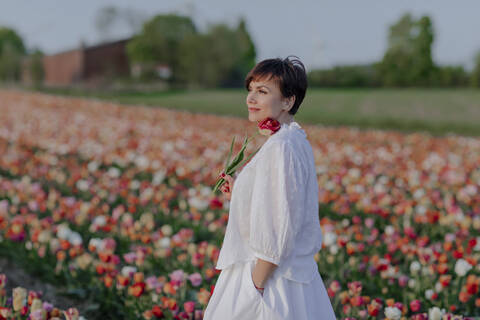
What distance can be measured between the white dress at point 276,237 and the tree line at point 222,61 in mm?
49385

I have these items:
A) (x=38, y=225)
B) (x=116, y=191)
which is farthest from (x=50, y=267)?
(x=116, y=191)

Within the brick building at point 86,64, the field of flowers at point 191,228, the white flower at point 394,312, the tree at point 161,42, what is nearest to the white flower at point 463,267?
the field of flowers at point 191,228

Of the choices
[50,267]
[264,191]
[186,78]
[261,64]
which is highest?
[186,78]

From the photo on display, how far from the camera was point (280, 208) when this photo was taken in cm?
154

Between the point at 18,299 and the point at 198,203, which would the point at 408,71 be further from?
the point at 18,299

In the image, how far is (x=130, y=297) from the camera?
9.06 ft

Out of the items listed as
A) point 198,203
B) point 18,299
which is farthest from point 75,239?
point 198,203

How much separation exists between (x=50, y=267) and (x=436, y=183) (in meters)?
4.29

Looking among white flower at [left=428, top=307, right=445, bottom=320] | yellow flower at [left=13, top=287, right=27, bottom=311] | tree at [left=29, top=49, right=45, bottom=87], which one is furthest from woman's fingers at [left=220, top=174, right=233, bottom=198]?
tree at [left=29, top=49, right=45, bottom=87]

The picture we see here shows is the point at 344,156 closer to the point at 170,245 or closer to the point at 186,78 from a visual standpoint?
the point at 170,245

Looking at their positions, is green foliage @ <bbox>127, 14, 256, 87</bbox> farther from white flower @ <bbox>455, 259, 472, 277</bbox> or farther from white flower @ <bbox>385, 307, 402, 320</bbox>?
white flower @ <bbox>385, 307, 402, 320</bbox>

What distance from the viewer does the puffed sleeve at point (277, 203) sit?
5.04 ft

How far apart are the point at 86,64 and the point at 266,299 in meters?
51.2

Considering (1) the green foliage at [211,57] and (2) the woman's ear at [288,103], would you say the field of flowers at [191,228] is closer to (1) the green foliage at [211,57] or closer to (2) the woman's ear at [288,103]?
(2) the woman's ear at [288,103]
